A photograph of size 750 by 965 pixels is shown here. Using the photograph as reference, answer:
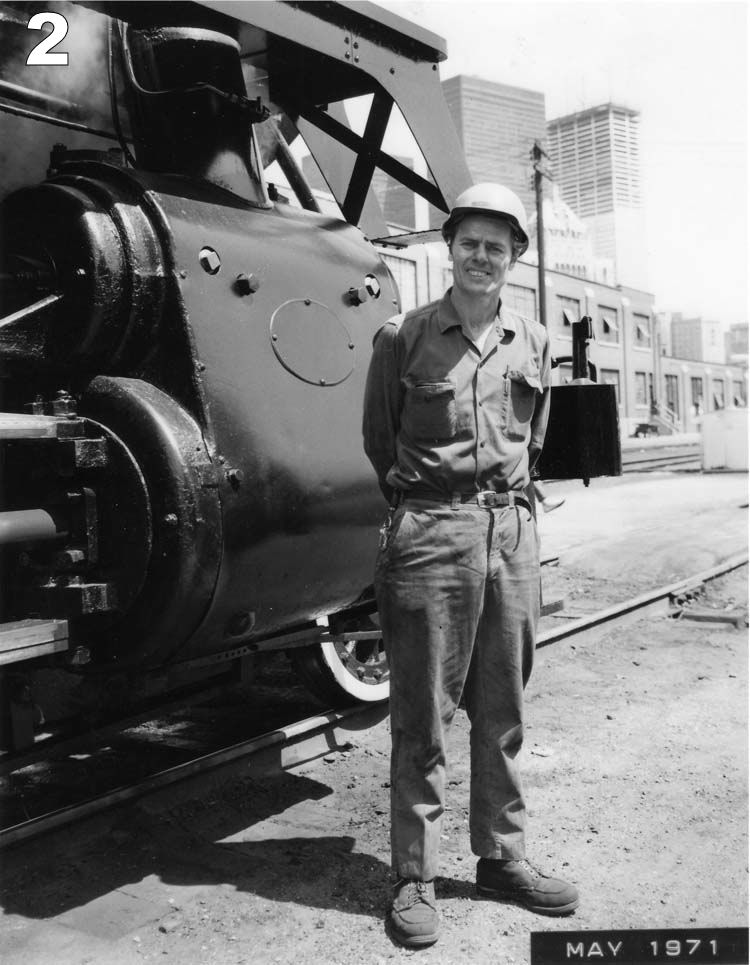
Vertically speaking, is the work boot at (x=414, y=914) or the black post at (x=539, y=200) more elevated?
the black post at (x=539, y=200)

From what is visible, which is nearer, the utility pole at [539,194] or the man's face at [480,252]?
the man's face at [480,252]

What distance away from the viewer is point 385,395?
3.12m

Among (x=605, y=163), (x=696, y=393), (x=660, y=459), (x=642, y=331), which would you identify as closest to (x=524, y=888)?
(x=605, y=163)

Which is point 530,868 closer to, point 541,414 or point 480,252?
point 541,414

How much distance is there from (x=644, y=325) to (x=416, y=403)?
5918 centimetres

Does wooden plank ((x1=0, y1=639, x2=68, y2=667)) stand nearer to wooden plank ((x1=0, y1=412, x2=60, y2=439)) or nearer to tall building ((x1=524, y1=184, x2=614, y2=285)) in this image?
wooden plank ((x1=0, y1=412, x2=60, y2=439))

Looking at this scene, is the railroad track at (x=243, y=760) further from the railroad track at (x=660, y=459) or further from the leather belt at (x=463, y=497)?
the railroad track at (x=660, y=459)

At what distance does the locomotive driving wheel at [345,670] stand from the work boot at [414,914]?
1494mm

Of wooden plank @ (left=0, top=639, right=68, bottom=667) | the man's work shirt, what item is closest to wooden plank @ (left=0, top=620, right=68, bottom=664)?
wooden plank @ (left=0, top=639, right=68, bottom=667)

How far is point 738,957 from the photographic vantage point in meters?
2.51

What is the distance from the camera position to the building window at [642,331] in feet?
192

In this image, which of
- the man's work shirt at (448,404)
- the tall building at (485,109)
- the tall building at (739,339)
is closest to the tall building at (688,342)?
the tall building at (739,339)

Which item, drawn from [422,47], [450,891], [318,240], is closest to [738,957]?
[450,891]

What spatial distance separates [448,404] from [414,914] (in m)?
1.50
